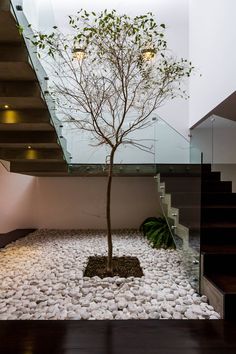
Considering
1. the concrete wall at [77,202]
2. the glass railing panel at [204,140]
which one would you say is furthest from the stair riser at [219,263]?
the concrete wall at [77,202]

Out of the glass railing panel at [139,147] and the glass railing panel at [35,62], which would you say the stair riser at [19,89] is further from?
the glass railing panel at [139,147]

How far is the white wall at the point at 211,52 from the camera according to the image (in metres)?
4.41

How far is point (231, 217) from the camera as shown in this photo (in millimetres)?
4020

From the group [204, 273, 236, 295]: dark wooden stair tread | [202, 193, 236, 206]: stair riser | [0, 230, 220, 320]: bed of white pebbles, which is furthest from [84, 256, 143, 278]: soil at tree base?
[202, 193, 236, 206]: stair riser

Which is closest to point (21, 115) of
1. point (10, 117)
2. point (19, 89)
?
point (10, 117)

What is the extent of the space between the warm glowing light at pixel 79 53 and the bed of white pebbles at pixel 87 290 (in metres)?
2.74

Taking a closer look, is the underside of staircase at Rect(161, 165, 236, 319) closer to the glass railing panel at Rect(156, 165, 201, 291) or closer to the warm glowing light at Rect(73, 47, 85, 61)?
the glass railing panel at Rect(156, 165, 201, 291)

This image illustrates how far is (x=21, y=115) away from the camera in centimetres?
427

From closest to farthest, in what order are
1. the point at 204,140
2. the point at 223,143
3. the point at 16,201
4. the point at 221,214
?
the point at 221,214, the point at 223,143, the point at 204,140, the point at 16,201

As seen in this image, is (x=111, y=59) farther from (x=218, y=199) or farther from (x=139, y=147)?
(x=218, y=199)

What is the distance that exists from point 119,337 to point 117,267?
173 centimetres

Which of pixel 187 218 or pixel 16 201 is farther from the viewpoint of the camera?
pixel 16 201

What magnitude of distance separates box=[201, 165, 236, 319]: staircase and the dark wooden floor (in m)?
0.22

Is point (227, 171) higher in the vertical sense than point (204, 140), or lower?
lower
